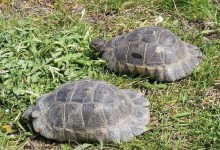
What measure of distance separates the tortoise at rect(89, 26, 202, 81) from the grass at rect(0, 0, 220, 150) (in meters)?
0.11

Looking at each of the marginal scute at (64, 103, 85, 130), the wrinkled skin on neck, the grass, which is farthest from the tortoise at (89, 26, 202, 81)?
the marginal scute at (64, 103, 85, 130)

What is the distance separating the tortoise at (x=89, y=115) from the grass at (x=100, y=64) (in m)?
0.11

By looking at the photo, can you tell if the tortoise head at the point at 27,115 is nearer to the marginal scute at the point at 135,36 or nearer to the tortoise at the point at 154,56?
the tortoise at the point at 154,56

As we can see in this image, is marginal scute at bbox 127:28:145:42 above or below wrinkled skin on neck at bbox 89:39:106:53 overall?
above

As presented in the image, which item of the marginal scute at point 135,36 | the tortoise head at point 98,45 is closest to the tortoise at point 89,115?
the marginal scute at point 135,36

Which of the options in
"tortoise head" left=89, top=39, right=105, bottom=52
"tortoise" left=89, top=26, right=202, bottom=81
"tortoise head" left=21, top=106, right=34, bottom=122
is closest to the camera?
"tortoise head" left=21, top=106, right=34, bottom=122

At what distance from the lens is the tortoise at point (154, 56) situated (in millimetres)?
5609

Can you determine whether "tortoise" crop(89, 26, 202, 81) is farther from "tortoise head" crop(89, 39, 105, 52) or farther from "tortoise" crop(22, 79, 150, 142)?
"tortoise" crop(22, 79, 150, 142)

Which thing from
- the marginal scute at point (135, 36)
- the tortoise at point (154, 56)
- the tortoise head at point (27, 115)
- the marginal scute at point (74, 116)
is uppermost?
the marginal scute at point (135, 36)

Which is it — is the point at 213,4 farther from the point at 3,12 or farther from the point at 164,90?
the point at 3,12

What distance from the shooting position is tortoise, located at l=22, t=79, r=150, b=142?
4828 millimetres

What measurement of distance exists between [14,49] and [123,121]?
1.95 metres

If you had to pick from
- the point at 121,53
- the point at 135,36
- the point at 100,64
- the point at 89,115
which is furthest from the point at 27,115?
the point at 135,36

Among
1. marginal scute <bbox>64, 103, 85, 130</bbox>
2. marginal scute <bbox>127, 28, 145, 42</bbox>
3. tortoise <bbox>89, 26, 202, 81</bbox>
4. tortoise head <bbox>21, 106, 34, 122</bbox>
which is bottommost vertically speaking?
tortoise head <bbox>21, 106, 34, 122</bbox>
